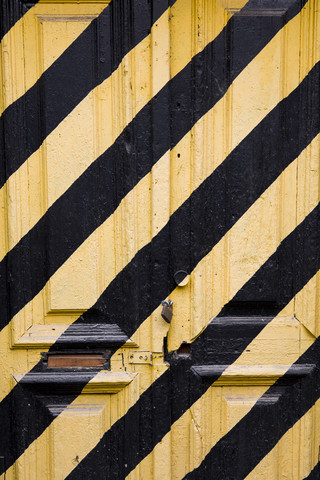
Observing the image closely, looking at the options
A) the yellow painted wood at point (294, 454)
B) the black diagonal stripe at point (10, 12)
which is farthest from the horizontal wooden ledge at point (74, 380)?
the black diagonal stripe at point (10, 12)

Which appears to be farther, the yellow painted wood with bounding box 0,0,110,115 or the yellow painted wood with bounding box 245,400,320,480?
the yellow painted wood with bounding box 245,400,320,480

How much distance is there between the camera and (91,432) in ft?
5.65

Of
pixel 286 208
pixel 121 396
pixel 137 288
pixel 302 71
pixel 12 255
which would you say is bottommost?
pixel 121 396

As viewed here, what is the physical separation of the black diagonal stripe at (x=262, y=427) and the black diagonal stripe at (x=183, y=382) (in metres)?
0.19

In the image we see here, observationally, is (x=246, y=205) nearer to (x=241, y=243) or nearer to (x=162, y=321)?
(x=241, y=243)

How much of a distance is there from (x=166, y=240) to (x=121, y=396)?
22.6 inches

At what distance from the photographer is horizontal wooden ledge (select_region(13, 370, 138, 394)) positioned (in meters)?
1.70

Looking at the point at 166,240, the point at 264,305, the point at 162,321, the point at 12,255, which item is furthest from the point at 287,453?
the point at 12,255

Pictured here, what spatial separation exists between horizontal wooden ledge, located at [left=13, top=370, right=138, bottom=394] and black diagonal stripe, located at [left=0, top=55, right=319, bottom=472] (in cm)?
6

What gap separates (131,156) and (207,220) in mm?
342

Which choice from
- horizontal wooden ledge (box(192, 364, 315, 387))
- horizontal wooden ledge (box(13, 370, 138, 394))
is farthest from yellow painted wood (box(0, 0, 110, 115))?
horizontal wooden ledge (box(192, 364, 315, 387))

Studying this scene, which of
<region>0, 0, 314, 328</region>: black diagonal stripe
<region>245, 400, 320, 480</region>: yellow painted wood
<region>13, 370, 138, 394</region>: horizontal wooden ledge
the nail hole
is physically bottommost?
<region>245, 400, 320, 480</region>: yellow painted wood

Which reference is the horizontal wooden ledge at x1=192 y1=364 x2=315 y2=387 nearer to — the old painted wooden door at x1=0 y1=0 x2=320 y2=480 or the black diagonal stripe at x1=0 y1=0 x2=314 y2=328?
the old painted wooden door at x1=0 y1=0 x2=320 y2=480

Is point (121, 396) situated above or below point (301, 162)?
below
